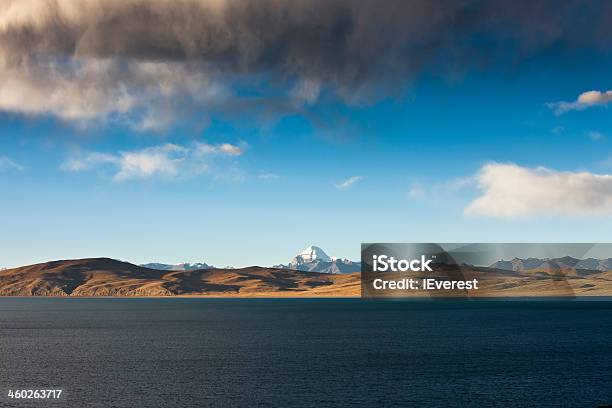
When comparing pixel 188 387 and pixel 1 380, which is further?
pixel 1 380

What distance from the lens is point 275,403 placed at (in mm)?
67188

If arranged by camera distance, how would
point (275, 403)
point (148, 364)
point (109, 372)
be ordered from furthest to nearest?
point (148, 364), point (109, 372), point (275, 403)

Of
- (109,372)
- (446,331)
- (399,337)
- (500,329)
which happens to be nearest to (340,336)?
(399,337)

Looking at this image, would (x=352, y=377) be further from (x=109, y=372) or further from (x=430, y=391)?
(x=109, y=372)

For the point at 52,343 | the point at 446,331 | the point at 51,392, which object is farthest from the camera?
the point at 446,331

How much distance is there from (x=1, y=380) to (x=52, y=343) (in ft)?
180

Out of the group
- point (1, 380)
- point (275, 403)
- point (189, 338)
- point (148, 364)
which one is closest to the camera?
point (275, 403)

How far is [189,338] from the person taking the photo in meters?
146

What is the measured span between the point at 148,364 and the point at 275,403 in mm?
36925

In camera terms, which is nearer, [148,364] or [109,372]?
[109,372]

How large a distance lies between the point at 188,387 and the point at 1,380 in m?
24.0

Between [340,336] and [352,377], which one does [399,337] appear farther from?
[352,377]

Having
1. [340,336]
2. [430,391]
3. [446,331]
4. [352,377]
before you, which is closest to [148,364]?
[352,377]

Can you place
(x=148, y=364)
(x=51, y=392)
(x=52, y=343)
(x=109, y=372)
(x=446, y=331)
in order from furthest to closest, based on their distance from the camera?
(x=446, y=331), (x=52, y=343), (x=148, y=364), (x=109, y=372), (x=51, y=392)
